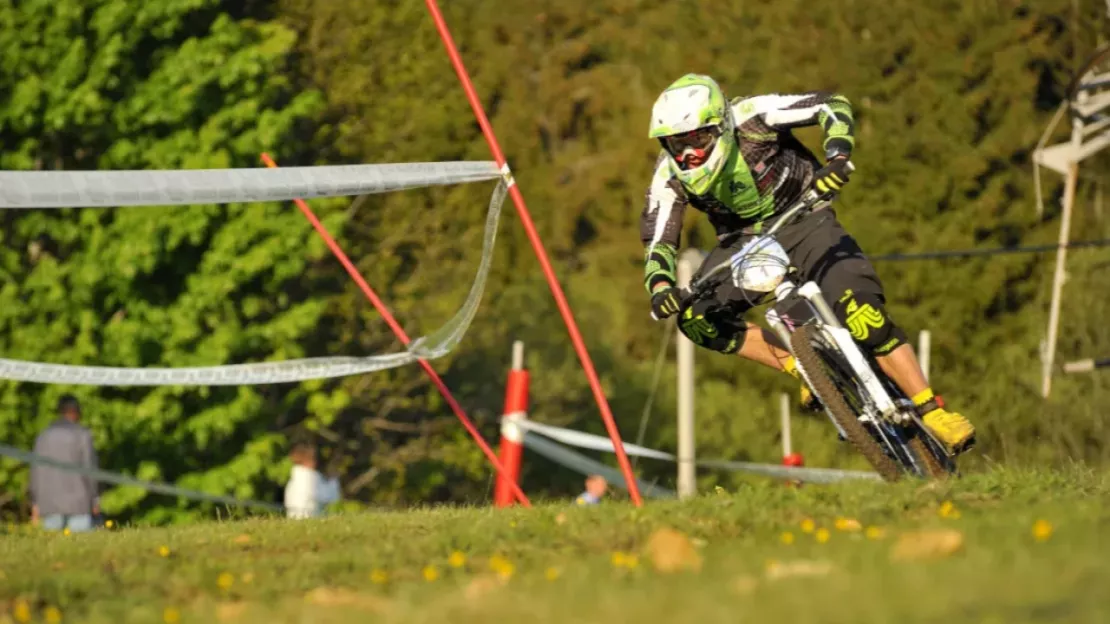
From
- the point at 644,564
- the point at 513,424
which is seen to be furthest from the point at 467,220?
the point at 644,564

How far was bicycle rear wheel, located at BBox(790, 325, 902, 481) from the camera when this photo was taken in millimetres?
10180

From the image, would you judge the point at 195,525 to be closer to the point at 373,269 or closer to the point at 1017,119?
the point at 373,269

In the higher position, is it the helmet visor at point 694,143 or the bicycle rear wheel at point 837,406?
the helmet visor at point 694,143

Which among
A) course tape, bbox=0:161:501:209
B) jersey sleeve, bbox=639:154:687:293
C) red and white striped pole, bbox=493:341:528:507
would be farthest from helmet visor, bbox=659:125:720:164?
red and white striped pole, bbox=493:341:528:507

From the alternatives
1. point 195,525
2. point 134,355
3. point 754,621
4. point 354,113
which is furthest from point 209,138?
point 754,621

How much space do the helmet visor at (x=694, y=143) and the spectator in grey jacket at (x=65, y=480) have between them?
8.55 metres

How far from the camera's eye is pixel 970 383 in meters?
48.2

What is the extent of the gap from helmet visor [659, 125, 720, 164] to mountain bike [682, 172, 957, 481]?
474 millimetres

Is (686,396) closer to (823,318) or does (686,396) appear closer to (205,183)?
(205,183)

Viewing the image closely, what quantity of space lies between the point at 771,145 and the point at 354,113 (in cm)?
3317

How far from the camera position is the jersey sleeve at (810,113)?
10164mm

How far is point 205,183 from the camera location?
10984mm

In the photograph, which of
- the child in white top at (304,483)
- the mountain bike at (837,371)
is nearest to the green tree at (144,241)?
the child in white top at (304,483)

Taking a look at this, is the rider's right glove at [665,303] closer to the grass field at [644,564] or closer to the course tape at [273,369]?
the grass field at [644,564]
